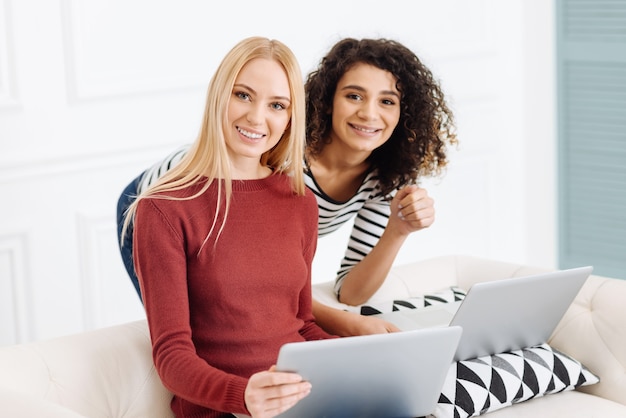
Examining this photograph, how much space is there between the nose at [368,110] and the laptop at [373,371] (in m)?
0.68

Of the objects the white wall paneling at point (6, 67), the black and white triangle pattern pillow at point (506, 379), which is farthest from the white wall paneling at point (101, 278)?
the black and white triangle pattern pillow at point (506, 379)

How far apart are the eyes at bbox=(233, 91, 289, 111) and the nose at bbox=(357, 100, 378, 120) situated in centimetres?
39

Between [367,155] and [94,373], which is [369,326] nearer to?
[367,155]

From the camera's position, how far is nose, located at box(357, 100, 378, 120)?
210 cm

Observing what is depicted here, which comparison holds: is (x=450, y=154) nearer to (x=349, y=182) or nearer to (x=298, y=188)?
(x=349, y=182)

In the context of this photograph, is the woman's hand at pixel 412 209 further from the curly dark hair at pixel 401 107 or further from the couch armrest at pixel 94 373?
the couch armrest at pixel 94 373

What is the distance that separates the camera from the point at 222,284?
1.67m

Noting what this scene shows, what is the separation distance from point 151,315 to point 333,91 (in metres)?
0.81

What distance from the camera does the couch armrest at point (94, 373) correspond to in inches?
67.2

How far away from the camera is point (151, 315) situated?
63.0 inches

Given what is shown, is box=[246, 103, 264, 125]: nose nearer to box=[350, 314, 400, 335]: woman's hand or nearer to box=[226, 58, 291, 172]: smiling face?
box=[226, 58, 291, 172]: smiling face

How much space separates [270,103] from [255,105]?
0.12 ft

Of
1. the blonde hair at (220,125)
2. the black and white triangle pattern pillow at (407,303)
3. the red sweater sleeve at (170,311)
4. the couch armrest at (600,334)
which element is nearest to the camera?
the red sweater sleeve at (170,311)

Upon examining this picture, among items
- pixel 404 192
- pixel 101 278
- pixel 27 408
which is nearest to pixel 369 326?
pixel 404 192
